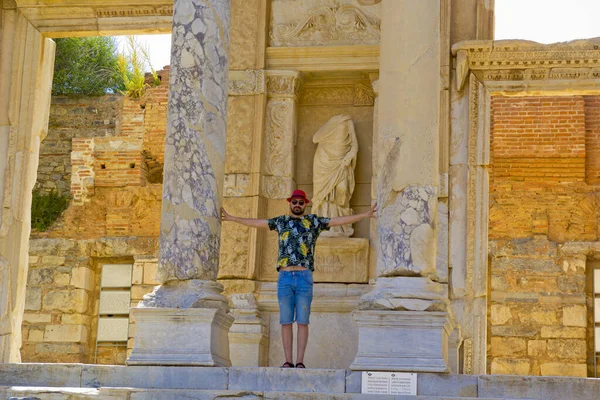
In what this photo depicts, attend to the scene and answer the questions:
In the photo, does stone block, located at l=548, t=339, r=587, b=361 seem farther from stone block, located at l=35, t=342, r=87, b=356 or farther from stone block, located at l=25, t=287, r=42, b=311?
stone block, located at l=25, t=287, r=42, b=311

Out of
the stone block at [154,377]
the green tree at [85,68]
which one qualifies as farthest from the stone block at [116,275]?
the stone block at [154,377]

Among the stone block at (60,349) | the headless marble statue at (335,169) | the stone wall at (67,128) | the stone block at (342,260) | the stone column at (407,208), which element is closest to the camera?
the stone column at (407,208)

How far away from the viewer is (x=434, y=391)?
9109 millimetres

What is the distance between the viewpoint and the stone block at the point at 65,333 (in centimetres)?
1938

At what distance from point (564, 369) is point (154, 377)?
10.7 meters

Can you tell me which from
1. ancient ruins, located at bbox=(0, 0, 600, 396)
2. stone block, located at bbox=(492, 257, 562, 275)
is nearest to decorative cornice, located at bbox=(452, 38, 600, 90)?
ancient ruins, located at bbox=(0, 0, 600, 396)

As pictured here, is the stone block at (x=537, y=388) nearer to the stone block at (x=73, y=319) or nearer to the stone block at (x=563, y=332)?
the stone block at (x=563, y=332)

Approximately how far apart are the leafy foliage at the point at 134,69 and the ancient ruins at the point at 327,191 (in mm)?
1012

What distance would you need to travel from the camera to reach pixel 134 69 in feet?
69.9

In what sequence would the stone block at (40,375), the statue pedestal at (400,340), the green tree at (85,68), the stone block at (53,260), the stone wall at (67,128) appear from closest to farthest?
the statue pedestal at (400,340), the stone block at (40,375), the stone block at (53,260), the stone wall at (67,128), the green tree at (85,68)

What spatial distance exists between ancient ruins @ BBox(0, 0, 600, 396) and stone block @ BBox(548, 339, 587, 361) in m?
0.04

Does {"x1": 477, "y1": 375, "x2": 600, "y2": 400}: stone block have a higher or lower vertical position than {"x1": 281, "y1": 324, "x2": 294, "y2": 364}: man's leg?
lower

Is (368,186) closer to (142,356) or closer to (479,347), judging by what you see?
(479,347)

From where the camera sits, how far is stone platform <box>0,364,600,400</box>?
29.0 ft
